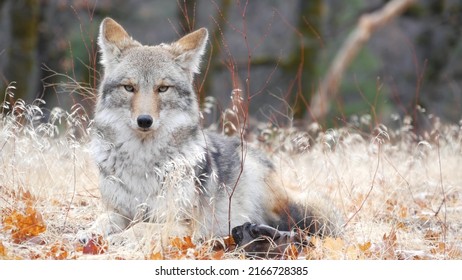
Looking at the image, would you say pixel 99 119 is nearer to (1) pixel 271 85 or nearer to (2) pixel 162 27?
(1) pixel 271 85

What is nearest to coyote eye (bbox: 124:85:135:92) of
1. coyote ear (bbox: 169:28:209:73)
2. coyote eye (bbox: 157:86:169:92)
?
coyote eye (bbox: 157:86:169:92)

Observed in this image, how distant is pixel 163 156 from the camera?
19.2 ft

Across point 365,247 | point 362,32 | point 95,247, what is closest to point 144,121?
point 95,247

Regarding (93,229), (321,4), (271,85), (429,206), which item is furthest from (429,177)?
(271,85)

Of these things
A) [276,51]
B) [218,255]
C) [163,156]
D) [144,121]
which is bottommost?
[218,255]

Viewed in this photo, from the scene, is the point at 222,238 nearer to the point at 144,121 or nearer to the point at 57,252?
the point at 144,121

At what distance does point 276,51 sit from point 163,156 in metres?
17.1

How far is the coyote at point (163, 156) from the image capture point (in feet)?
18.5

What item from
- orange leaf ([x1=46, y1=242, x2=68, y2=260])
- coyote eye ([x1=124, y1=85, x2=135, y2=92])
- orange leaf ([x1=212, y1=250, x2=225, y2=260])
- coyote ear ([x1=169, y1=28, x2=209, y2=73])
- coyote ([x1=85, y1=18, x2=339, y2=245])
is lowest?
orange leaf ([x1=212, y1=250, x2=225, y2=260])

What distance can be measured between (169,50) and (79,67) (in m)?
13.1

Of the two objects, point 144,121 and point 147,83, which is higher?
point 147,83

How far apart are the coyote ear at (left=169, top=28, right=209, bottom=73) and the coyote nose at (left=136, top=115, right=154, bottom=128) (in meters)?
0.73

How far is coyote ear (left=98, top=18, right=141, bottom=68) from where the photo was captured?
6043mm

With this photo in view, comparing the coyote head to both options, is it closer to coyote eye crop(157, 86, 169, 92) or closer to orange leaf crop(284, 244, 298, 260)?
coyote eye crop(157, 86, 169, 92)
